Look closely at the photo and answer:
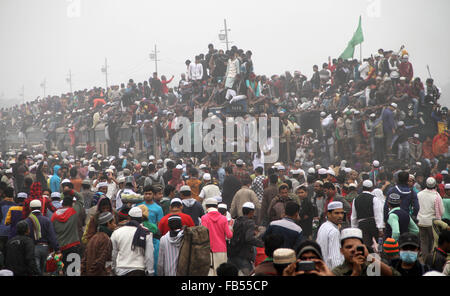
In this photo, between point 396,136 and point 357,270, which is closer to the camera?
point 357,270

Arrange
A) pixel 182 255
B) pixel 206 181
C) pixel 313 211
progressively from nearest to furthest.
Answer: pixel 182 255
pixel 313 211
pixel 206 181

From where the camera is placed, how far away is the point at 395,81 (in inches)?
728

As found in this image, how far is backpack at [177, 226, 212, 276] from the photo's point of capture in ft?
21.0

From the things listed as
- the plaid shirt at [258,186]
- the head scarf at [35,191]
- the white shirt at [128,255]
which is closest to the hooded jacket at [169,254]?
the white shirt at [128,255]

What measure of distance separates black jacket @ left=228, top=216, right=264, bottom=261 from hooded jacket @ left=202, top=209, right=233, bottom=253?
104 millimetres

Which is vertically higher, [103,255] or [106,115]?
[106,115]

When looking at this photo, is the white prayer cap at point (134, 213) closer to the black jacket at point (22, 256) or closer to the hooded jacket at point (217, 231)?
the hooded jacket at point (217, 231)

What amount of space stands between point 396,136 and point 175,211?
38.3ft

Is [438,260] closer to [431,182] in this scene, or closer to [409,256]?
[409,256]

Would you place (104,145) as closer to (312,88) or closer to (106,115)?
(106,115)

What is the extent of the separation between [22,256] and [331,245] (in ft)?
14.2

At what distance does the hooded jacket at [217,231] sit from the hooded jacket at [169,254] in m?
0.97

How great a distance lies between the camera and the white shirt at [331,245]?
6.23m
